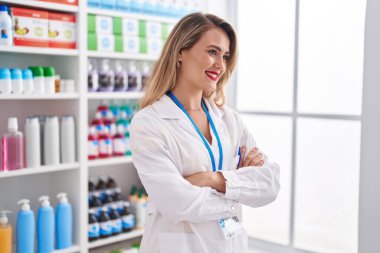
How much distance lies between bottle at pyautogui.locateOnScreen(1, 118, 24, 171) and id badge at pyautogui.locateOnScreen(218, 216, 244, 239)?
1.18 m

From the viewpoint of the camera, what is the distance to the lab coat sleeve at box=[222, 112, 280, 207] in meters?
1.69

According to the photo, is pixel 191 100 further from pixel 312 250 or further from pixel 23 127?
pixel 312 250

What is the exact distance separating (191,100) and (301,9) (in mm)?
1324

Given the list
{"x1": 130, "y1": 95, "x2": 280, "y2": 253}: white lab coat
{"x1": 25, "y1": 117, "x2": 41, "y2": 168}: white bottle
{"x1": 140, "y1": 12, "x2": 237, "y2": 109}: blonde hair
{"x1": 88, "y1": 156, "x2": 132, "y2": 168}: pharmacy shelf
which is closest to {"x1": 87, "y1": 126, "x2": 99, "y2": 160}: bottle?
{"x1": 88, "y1": 156, "x2": 132, "y2": 168}: pharmacy shelf

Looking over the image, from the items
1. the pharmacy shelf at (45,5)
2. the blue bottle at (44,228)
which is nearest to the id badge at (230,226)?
the blue bottle at (44,228)

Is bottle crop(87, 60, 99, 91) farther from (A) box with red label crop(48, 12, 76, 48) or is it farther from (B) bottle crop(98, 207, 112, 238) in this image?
(B) bottle crop(98, 207, 112, 238)

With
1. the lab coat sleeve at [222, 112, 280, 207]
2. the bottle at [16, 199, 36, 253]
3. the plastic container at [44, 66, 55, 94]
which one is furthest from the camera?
the plastic container at [44, 66, 55, 94]

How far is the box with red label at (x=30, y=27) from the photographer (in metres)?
2.26

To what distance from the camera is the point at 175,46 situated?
1777mm

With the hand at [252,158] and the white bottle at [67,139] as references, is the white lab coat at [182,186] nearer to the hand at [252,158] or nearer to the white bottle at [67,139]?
the hand at [252,158]

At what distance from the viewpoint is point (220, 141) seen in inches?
70.7

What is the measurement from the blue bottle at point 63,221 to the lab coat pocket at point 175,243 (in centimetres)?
98

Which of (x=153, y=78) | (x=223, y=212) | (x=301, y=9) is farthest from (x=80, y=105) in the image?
(x=301, y=9)

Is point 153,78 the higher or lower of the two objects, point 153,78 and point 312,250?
the higher
